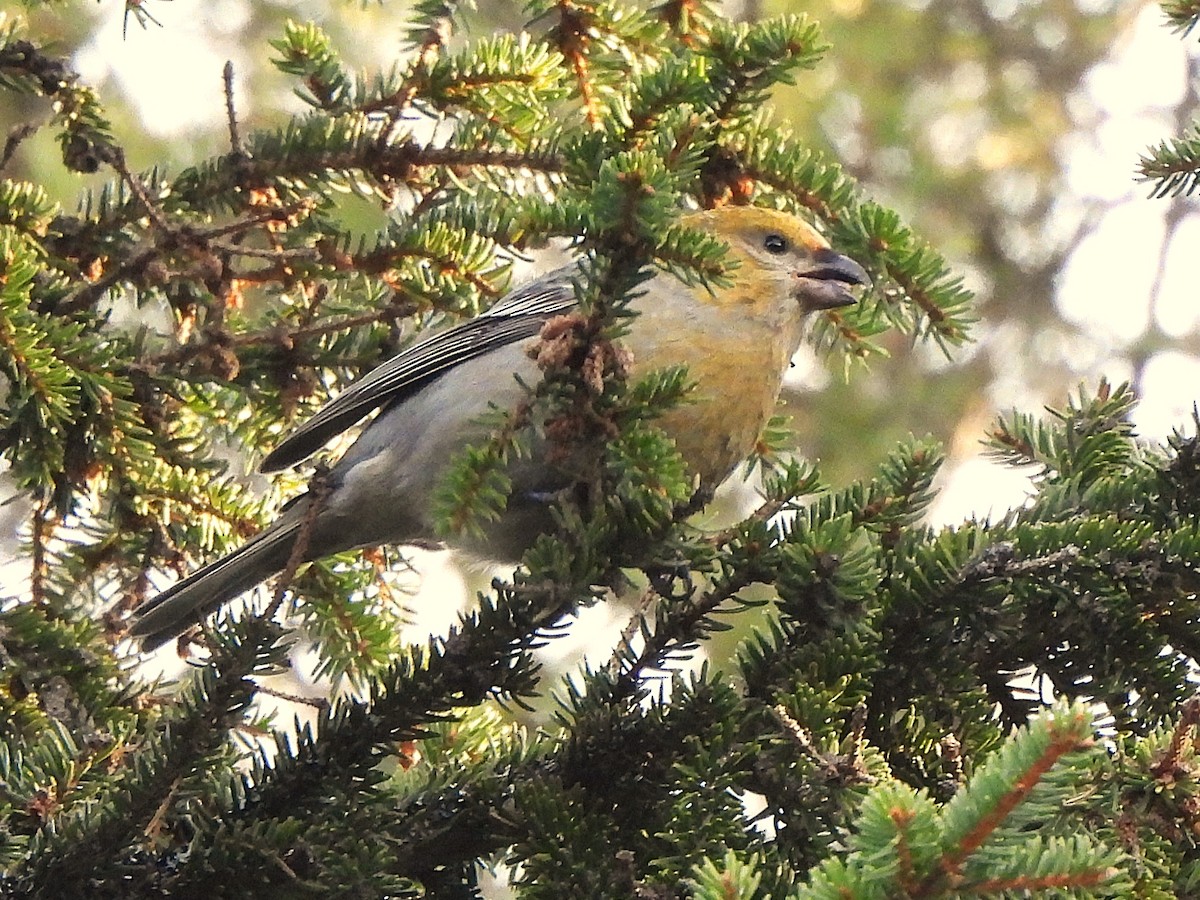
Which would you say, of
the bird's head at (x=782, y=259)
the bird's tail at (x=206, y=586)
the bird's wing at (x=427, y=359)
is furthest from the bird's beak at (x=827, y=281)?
the bird's tail at (x=206, y=586)

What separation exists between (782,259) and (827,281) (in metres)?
0.17

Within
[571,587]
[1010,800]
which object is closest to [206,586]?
[571,587]

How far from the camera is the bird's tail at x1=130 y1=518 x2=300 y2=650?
10.6 feet

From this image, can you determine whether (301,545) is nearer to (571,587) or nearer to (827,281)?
(571,587)

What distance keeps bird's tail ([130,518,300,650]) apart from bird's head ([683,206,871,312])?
1.27 m

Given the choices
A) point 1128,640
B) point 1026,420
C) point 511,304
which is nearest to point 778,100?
point 511,304

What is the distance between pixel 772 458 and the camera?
3.54 meters

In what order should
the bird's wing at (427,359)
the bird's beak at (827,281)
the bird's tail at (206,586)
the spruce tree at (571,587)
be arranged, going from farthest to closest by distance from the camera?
1. the bird's beak at (827,281)
2. the bird's wing at (427,359)
3. the bird's tail at (206,586)
4. the spruce tree at (571,587)

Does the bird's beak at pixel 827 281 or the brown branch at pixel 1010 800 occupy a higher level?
the bird's beak at pixel 827 281

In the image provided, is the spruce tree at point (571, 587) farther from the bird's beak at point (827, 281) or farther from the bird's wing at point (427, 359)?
the bird's beak at point (827, 281)

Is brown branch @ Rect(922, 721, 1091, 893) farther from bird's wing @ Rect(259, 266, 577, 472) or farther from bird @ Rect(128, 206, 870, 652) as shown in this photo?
bird's wing @ Rect(259, 266, 577, 472)

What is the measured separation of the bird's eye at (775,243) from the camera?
12.6 feet

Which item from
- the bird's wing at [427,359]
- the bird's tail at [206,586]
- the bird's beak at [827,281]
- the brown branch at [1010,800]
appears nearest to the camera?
the brown branch at [1010,800]

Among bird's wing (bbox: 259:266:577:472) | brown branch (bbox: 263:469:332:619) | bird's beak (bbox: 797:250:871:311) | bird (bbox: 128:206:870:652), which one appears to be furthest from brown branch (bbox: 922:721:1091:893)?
bird's beak (bbox: 797:250:871:311)
